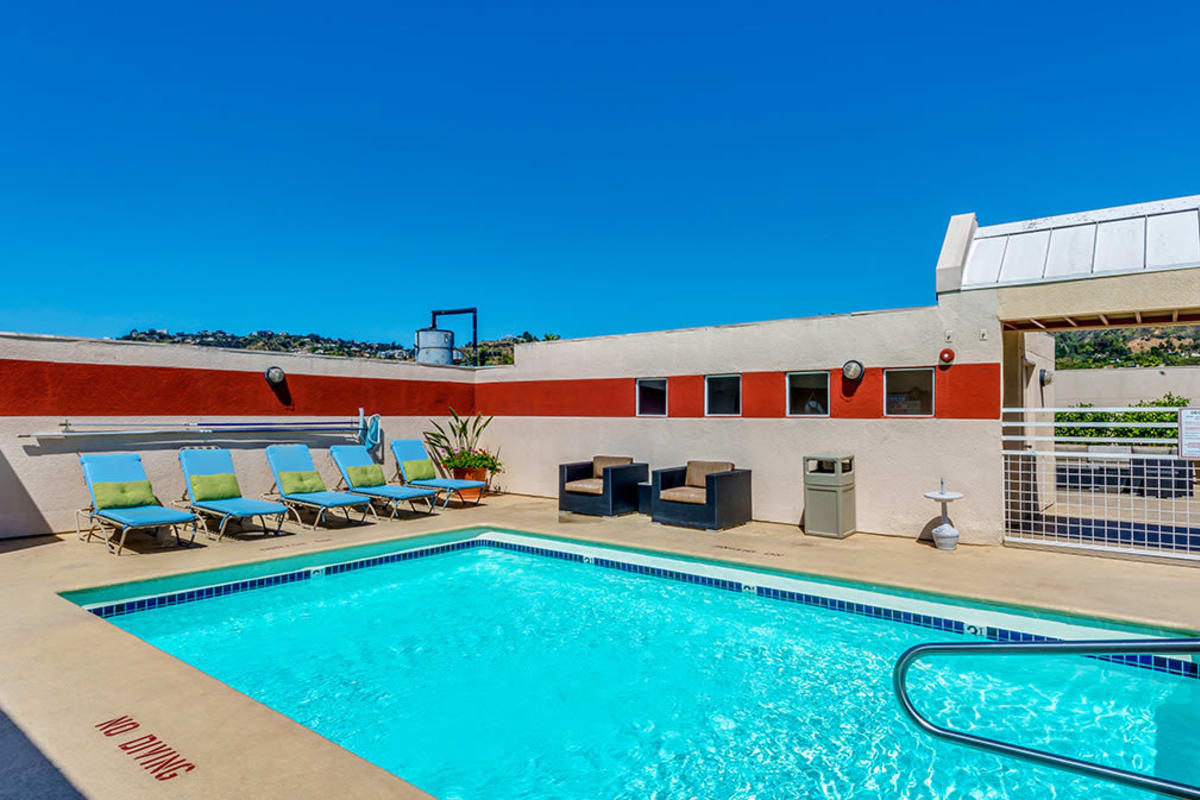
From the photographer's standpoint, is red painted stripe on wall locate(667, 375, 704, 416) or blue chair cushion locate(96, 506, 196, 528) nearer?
blue chair cushion locate(96, 506, 196, 528)

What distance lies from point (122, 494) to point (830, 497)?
381 inches

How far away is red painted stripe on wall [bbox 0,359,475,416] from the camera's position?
337 inches

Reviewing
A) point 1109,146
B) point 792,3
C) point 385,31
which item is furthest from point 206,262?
point 1109,146

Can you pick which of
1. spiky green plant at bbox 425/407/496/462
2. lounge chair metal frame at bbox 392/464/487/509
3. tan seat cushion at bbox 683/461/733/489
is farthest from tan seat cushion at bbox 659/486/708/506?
spiky green plant at bbox 425/407/496/462

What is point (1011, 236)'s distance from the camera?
8.50 metres

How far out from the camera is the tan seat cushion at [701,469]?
10336 mm

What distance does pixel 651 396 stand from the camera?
11.5 metres

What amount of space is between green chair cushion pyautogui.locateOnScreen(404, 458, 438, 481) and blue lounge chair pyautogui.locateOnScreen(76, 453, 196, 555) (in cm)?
352

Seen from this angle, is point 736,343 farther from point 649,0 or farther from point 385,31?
point 385,31

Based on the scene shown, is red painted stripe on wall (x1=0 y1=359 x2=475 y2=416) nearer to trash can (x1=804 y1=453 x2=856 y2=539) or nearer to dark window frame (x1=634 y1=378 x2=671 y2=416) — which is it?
dark window frame (x1=634 y1=378 x2=671 y2=416)

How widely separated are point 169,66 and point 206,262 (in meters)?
24.9

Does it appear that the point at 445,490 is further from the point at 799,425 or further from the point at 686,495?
the point at 799,425

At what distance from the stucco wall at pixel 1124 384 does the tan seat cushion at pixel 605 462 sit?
15.4m

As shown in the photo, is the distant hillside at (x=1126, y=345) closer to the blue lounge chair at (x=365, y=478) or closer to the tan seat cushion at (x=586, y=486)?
the tan seat cushion at (x=586, y=486)
